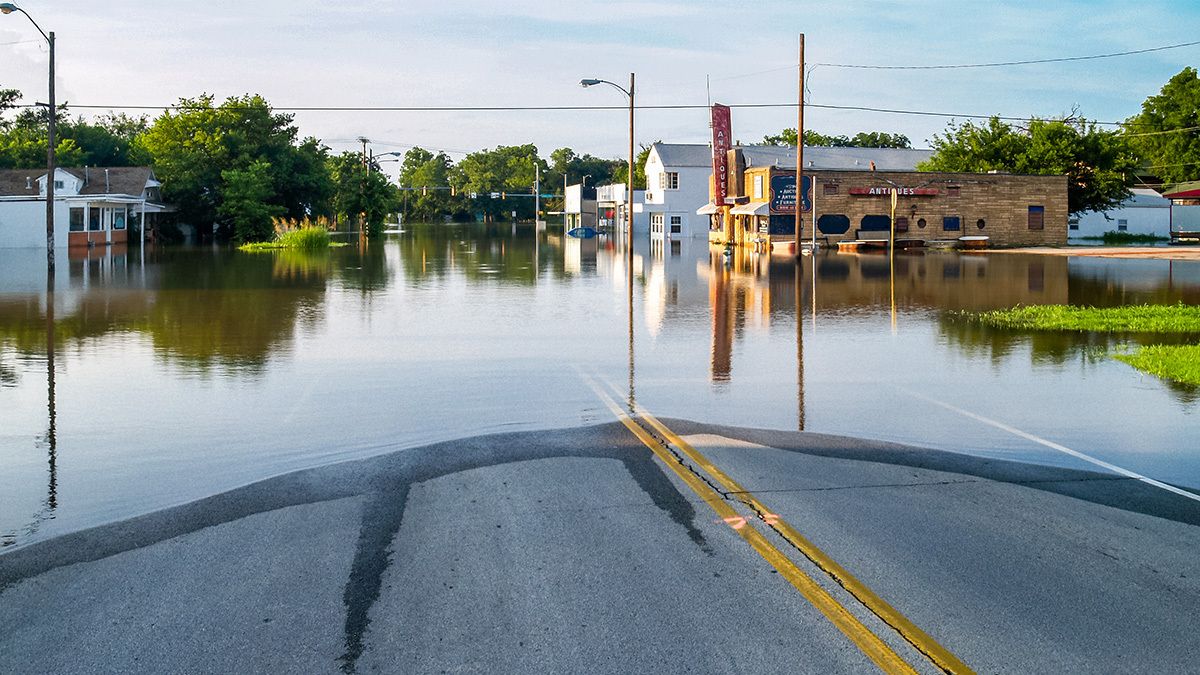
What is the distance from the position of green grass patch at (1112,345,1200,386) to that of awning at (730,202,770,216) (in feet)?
160

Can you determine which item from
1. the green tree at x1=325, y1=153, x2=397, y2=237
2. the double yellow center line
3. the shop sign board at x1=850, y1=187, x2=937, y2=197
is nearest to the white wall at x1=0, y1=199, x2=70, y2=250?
the green tree at x1=325, y1=153, x2=397, y2=237

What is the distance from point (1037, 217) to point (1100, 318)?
170ft

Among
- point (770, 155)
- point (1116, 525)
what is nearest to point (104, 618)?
point (1116, 525)

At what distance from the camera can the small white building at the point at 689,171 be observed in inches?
3671

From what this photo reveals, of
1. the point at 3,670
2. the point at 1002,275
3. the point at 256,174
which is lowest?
the point at 3,670

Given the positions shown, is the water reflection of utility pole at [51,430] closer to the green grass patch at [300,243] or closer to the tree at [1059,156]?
the green grass patch at [300,243]

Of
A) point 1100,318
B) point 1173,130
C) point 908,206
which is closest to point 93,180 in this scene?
point 908,206

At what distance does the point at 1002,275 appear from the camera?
3775 centimetres

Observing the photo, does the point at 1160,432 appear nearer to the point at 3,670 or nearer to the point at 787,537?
the point at 787,537

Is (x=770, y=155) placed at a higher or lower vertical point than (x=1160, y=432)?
higher

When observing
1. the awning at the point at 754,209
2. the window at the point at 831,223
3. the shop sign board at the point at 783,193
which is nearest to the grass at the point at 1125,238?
the window at the point at 831,223

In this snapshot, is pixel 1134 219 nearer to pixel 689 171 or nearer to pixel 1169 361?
pixel 689 171

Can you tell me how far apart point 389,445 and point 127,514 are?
278cm

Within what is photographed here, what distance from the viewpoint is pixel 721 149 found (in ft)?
243
